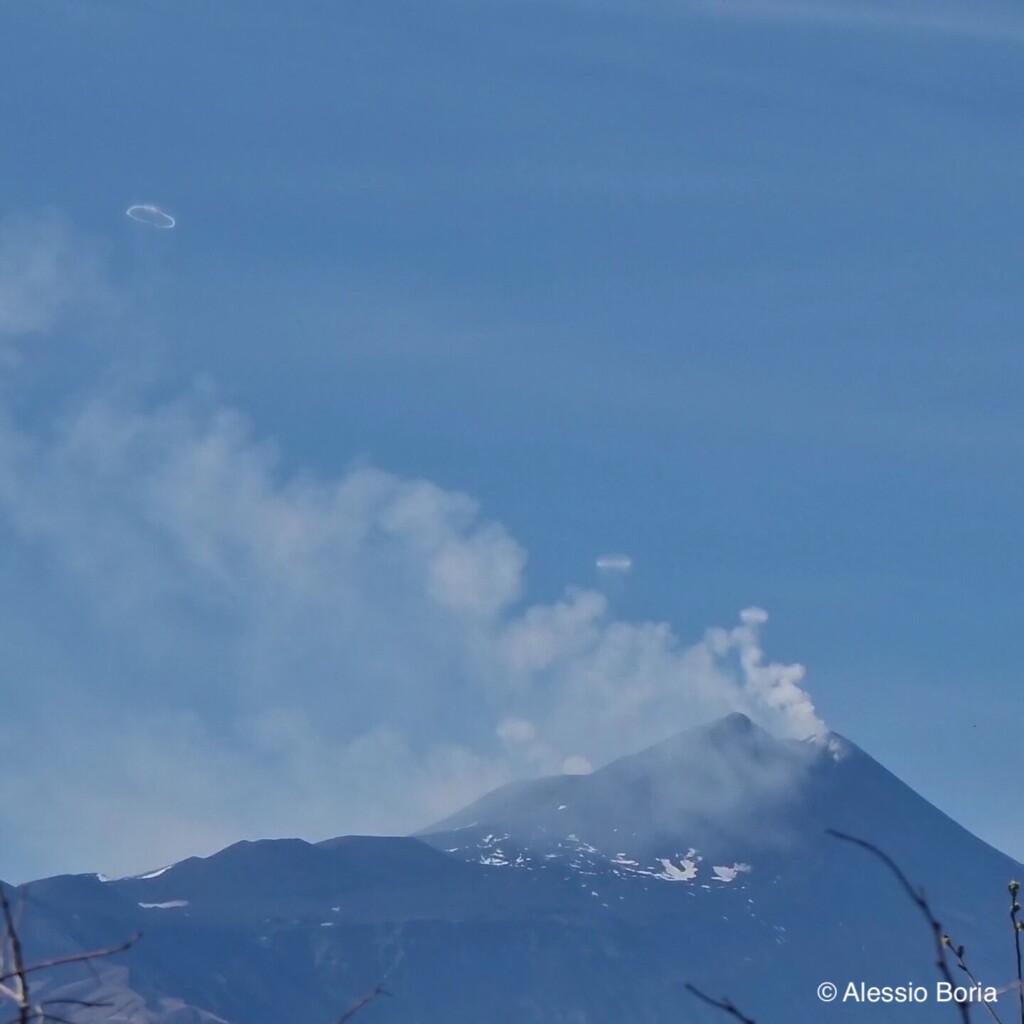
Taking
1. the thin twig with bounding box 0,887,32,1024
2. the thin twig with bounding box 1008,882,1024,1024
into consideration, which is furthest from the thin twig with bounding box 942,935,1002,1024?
the thin twig with bounding box 0,887,32,1024

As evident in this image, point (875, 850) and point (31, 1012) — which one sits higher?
point (875, 850)

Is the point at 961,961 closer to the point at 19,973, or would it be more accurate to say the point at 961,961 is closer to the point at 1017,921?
the point at 1017,921

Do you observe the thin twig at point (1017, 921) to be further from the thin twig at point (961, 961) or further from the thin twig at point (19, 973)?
the thin twig at point (19, 973)

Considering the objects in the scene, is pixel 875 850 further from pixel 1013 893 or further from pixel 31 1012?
pixel 31 1012

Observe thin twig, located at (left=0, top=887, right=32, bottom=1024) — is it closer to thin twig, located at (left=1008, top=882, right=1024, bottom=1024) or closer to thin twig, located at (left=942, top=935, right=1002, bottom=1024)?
thin twig, located at (left=942, top=935, right=1002, bottom=1024)

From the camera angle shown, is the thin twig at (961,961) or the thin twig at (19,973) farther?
the thin twig at (961,961)

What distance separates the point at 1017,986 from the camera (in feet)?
18.6

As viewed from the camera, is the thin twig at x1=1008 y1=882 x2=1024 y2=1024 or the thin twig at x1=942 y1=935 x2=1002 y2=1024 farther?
the thin twig at x1=942 y1=935 x2=1002 y2=1024

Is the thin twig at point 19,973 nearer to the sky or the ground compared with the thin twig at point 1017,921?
nearer to the ground

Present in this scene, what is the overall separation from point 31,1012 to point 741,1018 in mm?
2222

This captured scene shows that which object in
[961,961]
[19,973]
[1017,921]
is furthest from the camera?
[1017,921]

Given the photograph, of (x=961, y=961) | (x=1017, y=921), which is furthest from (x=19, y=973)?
(x=1017, y=921)

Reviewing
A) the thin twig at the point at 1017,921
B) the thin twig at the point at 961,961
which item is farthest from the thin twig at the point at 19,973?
the thin twig at the point at 1017,921

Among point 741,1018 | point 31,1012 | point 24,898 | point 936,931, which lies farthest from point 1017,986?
point 24,898
